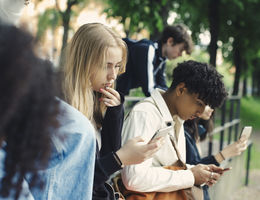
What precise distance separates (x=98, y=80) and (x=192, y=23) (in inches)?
536

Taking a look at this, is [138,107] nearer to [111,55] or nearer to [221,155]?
[111,55]

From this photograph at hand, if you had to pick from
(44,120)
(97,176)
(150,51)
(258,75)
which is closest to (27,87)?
(44,120)

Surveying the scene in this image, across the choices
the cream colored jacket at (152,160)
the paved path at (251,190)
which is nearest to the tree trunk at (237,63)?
the paved path at (251,190)

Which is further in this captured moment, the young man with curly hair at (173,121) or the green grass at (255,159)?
the green grass at (255,159)

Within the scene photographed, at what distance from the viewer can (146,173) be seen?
2.09 meters

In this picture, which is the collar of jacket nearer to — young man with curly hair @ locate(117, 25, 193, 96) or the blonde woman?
young man with curly hair @ locate(117, 25, 193, 96)

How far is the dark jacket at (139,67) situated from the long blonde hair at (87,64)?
1.57 metres

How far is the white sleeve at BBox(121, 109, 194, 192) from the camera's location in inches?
81.6

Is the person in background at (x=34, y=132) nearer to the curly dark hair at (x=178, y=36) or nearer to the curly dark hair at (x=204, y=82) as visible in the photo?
the curly dark hair at (x=204, y=82)

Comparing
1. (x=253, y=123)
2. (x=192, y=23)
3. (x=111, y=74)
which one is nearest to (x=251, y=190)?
(x=111, y=74)

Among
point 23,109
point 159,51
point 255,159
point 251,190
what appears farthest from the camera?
point 255,159

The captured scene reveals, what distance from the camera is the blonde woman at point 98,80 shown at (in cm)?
190

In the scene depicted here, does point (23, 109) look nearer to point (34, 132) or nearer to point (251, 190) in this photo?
point (34, 132)

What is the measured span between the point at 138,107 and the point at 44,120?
1440 mm
